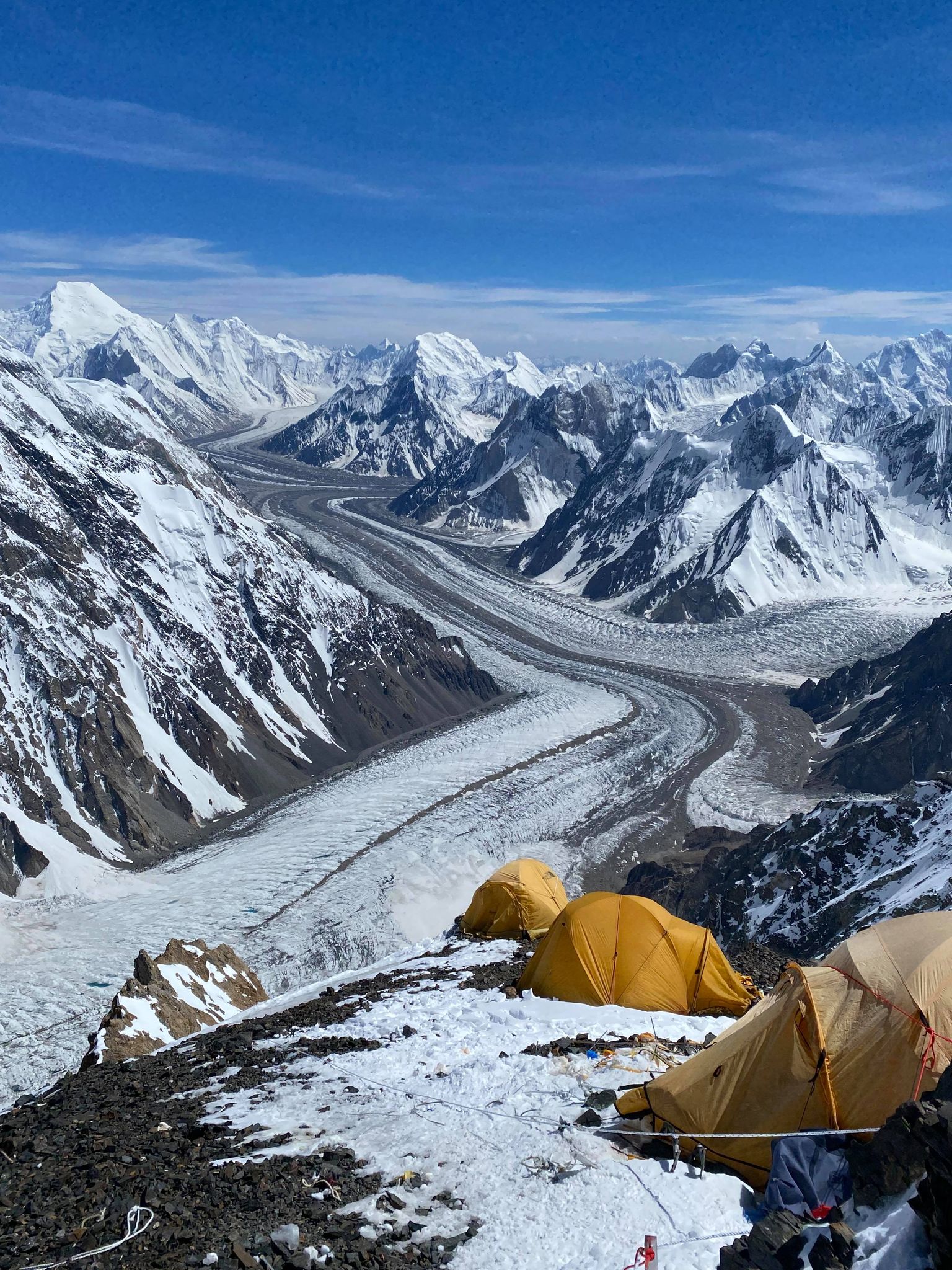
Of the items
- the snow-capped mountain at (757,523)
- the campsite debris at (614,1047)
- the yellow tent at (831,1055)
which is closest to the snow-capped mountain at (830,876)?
the campsite debris at (614,1047)

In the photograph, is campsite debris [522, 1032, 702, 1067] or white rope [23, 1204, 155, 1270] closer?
white rope [23, 1204, 155, 1270]

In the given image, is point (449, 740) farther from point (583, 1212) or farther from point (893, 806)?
point (583, 1212)

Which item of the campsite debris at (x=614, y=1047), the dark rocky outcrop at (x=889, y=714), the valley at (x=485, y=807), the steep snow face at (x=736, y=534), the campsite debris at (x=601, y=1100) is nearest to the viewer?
the campsite debris at (x=601, y=1100)

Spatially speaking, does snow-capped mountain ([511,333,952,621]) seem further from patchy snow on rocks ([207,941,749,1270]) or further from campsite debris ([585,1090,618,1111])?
campsite debris ([585,1090,618,1111])

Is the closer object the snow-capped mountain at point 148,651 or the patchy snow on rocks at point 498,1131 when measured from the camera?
the patchy snow on rocks at point 498,1131

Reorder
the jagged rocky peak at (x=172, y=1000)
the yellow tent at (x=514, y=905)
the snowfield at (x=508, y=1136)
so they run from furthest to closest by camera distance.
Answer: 1. the yellow tent at (x=514, y=905)
2. the jagged rocky peak at (x=172, y=1000)
3. the snowfield at (x=508, y=1136)

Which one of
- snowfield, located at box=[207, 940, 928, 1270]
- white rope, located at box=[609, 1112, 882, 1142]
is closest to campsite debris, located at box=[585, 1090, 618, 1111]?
snowfield, located at box=[207, 940, 928, 1270]

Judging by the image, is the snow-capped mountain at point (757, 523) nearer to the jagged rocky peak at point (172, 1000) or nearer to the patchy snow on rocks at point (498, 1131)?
the jagged rocky peak at point (172, 1000)

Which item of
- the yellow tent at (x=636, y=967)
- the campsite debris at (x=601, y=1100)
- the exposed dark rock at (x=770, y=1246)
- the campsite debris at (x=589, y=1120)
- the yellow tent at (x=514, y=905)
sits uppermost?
the exposed dark rock at (x=770, y=1246)
